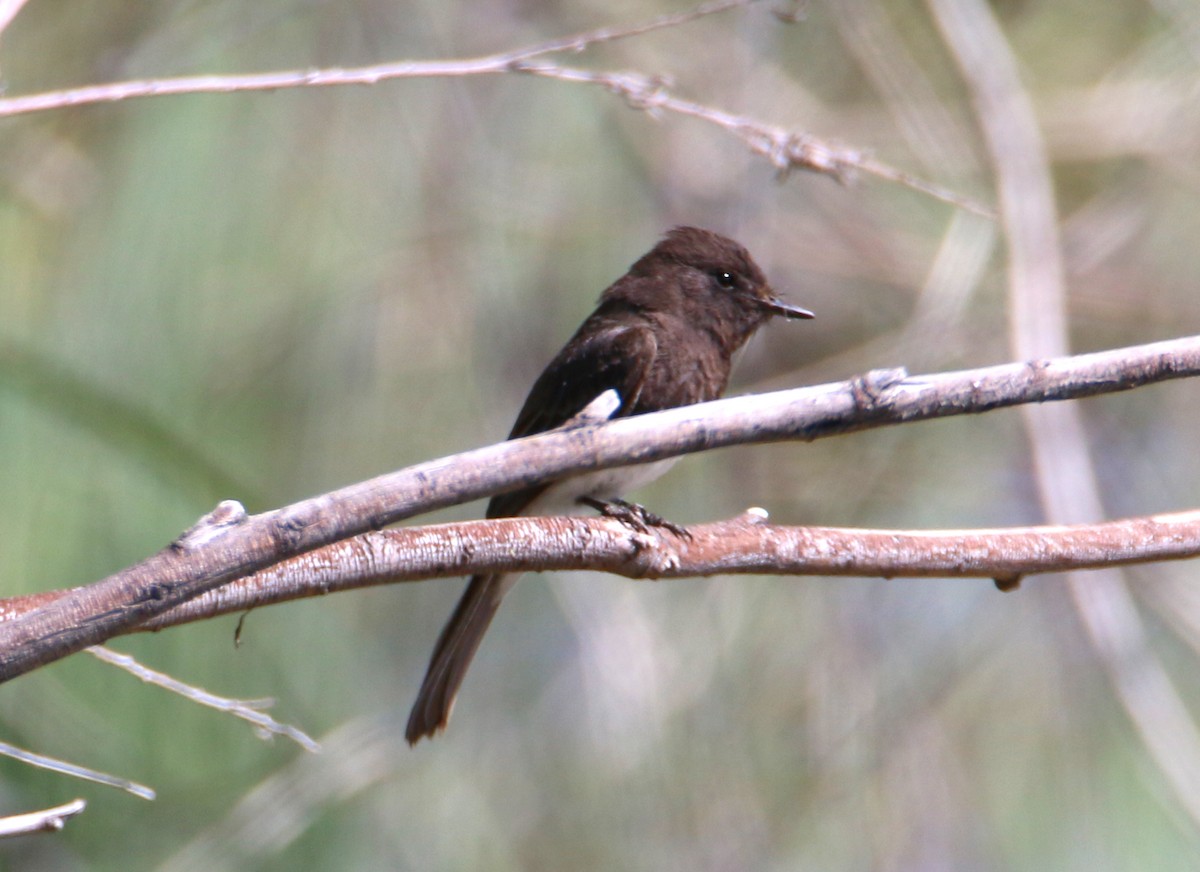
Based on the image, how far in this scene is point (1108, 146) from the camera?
3076 mm

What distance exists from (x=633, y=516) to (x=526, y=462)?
A: 66 centimetres

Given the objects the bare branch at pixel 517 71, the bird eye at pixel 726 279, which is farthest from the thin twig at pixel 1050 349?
the bare branch at pixel 517 71

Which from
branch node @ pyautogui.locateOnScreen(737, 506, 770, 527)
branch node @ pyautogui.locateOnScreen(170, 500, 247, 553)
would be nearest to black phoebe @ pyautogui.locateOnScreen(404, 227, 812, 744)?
branch node @ pyautogui.locateOnScreen(737, 506, 770, 527)

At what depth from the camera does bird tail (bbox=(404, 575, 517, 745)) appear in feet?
7.19

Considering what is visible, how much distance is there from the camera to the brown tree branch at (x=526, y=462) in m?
1.10

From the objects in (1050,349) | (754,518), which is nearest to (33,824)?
(754,518)

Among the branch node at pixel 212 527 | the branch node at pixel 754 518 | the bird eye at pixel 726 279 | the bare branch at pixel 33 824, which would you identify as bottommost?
the bare branch at pixel 33 824

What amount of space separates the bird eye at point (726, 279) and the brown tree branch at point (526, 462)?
4.05ft

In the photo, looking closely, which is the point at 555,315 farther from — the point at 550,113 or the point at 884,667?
the point at 884,667

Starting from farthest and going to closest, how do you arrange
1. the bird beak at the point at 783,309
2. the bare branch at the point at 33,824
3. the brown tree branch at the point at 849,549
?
the bird beak at the point at 783,309
the brown tree branch at the point at 849,549
the bare branch at the point at 33,824

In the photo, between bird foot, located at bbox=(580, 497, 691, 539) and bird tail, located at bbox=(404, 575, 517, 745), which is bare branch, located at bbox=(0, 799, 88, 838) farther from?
bird tail, located at bbox=(404, 575, 517, 745)

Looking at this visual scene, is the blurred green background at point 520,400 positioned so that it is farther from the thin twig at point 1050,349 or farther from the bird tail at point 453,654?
the bird tail at point 453,654

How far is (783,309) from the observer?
2496 millimetres

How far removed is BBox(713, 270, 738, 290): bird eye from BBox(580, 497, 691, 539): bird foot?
0.54 metres
